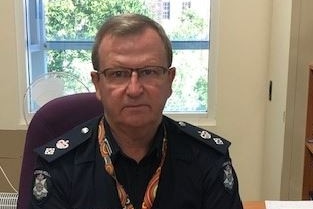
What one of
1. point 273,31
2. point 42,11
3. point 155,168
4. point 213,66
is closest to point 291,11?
point 273,31

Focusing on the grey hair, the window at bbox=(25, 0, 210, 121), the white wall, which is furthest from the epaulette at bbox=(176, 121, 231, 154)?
the window at bbox=(25, 0, 210, 121)

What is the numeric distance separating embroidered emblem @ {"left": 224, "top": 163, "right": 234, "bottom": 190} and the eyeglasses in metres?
0.33

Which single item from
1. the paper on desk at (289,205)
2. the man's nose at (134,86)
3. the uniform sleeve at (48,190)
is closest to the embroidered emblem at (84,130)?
the uniform sleeve at (48,190)

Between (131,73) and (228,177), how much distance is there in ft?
1.33

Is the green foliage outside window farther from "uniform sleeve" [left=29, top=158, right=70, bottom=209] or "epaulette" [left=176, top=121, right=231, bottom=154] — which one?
"uniform sleeve" [left=29, top=158, right=70, bottom=209]

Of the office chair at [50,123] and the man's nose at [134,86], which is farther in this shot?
the office chair at [50,123]

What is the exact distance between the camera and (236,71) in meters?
2.79

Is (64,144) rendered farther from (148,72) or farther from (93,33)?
(93,33)

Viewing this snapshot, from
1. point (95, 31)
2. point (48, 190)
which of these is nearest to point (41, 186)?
point (48, 190)

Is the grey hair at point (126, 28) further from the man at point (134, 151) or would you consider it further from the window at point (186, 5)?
the window at point (186, 5)

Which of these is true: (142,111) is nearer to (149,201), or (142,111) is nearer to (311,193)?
(149,201)

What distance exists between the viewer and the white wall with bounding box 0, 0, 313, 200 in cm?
272

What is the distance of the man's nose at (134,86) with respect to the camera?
1.11 meters

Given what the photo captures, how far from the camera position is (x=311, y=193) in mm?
2105
